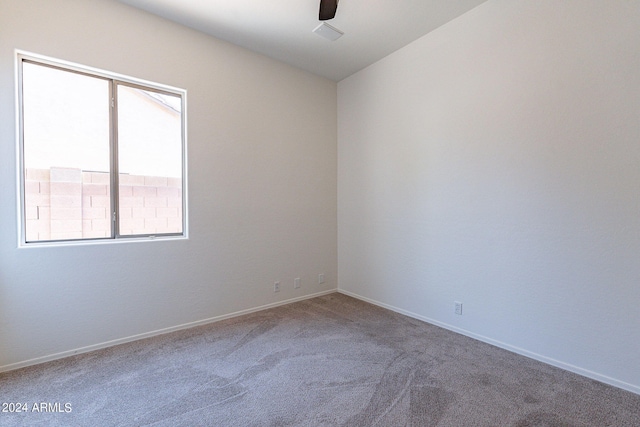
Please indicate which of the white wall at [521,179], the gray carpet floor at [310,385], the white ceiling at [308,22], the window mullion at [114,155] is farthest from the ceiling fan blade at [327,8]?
the gray carpet floor at [310,385]

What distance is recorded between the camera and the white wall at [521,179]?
201cm

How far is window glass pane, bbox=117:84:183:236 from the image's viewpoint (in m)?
2.79

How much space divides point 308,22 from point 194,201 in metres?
2.17

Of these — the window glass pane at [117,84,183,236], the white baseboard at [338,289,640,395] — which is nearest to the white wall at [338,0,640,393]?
the white baseboard at [338,289,640,395]

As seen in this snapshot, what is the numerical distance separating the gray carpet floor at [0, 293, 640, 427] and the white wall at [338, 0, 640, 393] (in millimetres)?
384

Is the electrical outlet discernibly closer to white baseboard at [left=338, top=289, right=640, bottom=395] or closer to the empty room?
the empty room

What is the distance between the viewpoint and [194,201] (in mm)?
3049

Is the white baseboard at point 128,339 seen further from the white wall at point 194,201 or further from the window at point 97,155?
the window at point 97,155

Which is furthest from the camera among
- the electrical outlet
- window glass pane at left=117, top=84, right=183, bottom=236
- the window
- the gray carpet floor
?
the electrical outlet

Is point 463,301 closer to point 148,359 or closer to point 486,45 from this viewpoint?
point 486,45

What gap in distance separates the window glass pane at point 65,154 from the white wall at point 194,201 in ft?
0.49

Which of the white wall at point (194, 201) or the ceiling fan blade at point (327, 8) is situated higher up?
the ceiling fan blade at point (327, 8)

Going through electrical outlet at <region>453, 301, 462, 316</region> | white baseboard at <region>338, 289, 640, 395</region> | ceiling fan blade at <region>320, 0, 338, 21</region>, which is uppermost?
ceiling fan blade at <region>320, 0, 338, 21</region>

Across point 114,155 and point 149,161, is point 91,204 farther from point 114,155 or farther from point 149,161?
point 149,161
